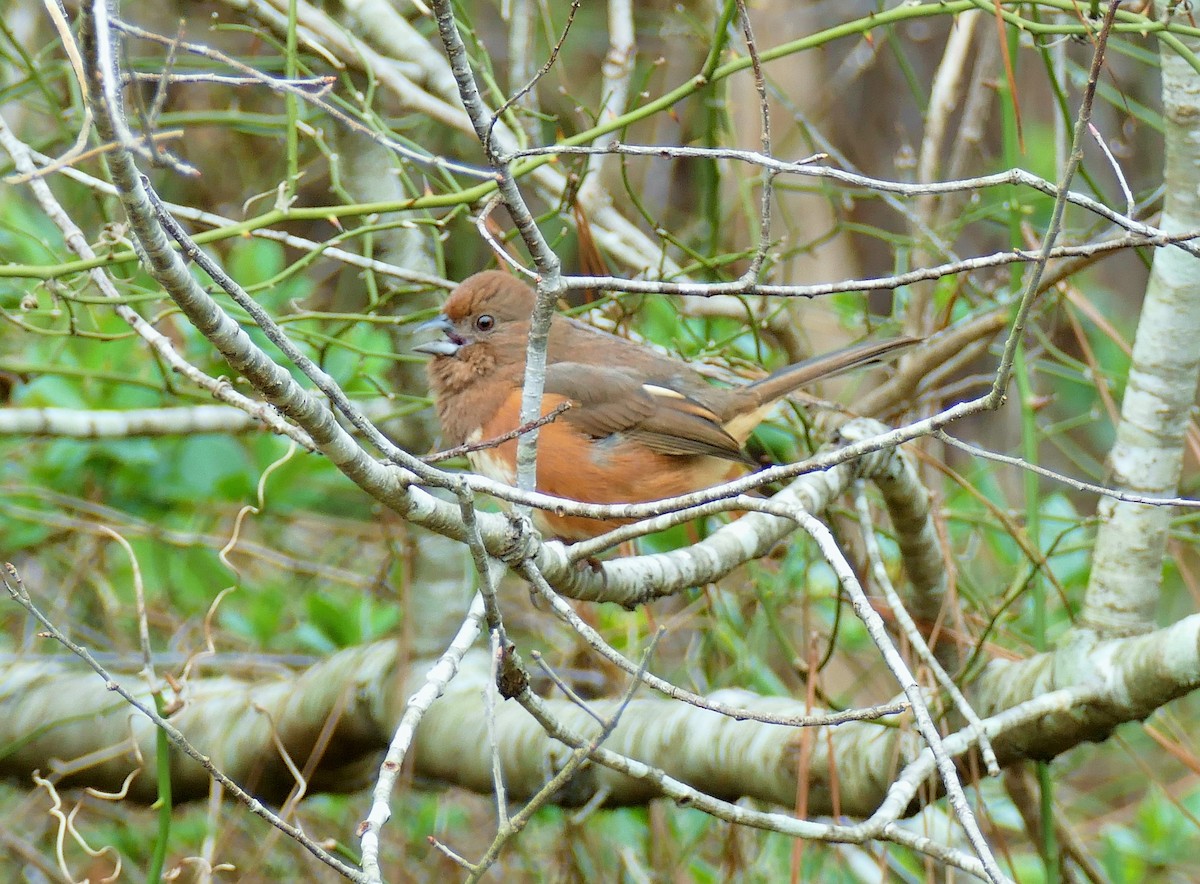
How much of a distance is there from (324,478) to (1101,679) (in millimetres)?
2318

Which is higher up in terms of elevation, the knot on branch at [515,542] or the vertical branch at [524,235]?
the vertical branch at [524,235]

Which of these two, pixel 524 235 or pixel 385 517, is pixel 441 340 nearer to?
pixel 385 517

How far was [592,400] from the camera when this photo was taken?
3.65m

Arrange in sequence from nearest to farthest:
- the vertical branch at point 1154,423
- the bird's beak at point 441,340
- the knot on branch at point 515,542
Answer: the knot on branch at point 515,542
the vertical branch at point 1154,423
the bird's beak at point 441,340

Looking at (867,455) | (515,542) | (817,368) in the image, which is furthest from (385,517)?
(515,542)

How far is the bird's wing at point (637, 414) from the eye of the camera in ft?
11.9

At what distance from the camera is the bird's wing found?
3.64 m

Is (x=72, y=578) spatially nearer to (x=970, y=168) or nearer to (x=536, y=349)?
(x=536, y=349)

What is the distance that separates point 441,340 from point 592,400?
Result: 513mm

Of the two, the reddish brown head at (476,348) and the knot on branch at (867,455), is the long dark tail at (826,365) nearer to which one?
the knot on branch at (867,455)

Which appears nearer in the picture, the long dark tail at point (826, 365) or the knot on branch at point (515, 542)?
the knot on branch at point (515, 542)

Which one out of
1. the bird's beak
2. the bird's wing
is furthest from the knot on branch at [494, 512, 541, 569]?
the bird's beak

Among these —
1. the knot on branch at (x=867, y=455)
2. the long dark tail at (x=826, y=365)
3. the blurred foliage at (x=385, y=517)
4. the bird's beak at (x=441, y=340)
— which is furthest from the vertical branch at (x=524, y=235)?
the bird's beak at (x=441, y=340)

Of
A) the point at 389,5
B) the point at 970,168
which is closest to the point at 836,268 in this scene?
the point at 970,168
